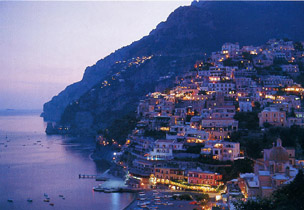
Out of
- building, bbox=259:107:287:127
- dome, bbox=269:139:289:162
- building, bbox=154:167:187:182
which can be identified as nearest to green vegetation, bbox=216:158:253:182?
building, bbox=154:167:187:182

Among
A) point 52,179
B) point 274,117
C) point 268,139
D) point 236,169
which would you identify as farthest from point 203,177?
point 52,179

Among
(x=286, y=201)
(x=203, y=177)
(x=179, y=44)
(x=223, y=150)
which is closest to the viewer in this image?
(x=286, y=201)

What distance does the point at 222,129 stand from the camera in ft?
172

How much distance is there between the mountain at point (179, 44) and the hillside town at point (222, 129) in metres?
49.5

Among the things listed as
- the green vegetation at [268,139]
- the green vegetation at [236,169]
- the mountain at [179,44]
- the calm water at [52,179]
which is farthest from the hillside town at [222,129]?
the mountain at [179,44]

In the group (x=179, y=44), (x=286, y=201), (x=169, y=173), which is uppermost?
(x=179, y=44)

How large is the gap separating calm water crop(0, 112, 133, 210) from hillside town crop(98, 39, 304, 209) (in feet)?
19.2

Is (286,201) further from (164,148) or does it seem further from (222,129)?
(164,148)

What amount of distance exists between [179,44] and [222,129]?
89.9m

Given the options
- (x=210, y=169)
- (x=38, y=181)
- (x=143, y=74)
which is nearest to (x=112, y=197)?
(x=210, y=169)

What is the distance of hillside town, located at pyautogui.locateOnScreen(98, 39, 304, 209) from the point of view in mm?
36875

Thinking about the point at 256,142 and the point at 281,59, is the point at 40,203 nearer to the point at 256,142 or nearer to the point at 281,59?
the point at 256,142

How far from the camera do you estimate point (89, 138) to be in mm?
118062

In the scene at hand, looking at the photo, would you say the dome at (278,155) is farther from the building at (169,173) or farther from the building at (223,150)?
the building at (169,173)
